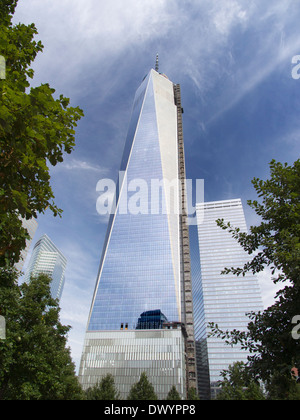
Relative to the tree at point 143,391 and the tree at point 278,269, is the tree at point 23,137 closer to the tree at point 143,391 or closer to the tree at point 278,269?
the tree at point 278,269

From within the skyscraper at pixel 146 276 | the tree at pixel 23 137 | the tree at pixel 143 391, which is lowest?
the tree at pixel 143 391

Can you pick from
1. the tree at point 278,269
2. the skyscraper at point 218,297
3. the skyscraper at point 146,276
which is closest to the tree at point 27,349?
the tree at point 278,269

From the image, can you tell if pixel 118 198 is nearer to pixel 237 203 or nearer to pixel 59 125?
pixel 59 125

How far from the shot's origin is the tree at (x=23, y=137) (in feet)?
11.9

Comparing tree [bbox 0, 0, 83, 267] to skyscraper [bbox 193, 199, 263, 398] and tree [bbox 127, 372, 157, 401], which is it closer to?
tree [bbox 127, 372, 157, 401]

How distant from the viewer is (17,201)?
12.9ft

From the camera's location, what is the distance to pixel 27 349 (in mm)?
14133

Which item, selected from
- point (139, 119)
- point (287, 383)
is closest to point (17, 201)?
point (287, 383)

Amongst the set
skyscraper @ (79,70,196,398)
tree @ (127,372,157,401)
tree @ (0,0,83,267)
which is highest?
skyscraper @ (79,70,196,398)

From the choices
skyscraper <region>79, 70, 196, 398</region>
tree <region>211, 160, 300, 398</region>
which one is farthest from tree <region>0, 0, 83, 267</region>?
skyscraper <region>79, 70, 196, 398</region>

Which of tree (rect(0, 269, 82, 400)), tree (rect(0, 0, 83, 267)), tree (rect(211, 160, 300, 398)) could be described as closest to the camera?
tree (rect(0, 0, 83, 267))

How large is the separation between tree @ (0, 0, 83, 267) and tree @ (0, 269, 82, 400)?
29.0ft

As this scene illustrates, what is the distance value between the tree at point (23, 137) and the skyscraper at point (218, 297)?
5690 inches

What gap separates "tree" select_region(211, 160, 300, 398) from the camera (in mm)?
5766
